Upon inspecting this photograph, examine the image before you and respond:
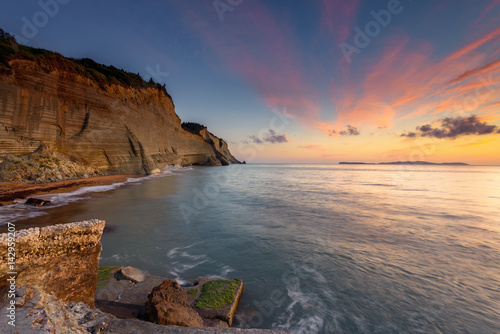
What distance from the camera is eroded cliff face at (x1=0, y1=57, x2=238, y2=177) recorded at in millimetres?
15773

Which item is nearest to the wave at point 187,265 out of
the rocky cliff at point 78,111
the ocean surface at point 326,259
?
the ocean surface at point 326,259

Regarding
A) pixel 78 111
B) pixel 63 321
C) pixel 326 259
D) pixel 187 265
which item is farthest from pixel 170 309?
pixel 78 111

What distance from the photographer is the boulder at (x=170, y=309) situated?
102 inches

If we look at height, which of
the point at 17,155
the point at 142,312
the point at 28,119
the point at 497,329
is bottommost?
the point at 497,329

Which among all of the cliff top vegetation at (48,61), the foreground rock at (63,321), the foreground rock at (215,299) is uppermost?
the cliff top vegetation at (48,61)

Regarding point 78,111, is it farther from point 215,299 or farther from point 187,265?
point 215,299

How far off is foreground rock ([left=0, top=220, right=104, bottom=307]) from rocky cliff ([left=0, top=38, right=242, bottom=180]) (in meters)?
19.4

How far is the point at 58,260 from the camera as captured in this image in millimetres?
2352

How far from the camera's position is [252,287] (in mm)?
4328

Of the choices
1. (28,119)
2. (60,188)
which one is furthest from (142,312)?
(28,119)

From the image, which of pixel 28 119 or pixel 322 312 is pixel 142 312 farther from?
pixel 28 119

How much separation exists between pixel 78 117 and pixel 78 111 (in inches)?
25.6

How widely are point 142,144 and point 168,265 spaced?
28.2 meters

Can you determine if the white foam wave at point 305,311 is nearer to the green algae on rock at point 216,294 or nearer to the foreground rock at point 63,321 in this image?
the green algae on rock at point 216,294
